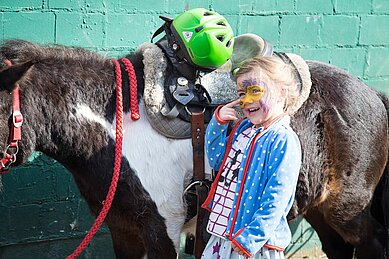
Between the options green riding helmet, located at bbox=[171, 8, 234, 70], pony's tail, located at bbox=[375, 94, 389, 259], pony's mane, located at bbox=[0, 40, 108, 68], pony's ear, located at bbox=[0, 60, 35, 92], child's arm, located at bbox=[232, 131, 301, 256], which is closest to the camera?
child's arm, located at bbox=[232, 131, 301, 256]

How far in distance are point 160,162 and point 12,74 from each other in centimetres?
81

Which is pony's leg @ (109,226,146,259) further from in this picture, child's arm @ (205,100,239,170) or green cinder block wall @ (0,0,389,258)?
green cinder block wall @ (0,0,389,258)

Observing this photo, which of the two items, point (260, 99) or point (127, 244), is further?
point (127, 244)

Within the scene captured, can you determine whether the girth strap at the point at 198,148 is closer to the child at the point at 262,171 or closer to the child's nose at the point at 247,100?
the child at the point at 262,171

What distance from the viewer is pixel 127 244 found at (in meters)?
3.43

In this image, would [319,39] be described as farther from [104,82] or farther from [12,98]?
[12,98]

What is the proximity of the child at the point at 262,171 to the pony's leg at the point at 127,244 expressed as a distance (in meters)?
0.65

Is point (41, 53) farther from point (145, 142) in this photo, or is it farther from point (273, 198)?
point (273, 198)

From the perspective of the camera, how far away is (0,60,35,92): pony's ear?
110 inches

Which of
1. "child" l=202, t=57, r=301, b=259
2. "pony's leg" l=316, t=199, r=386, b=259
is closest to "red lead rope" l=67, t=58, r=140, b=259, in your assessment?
"child" l=202, t=57, r=301, b=259

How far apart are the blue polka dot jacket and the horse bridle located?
957 millimetres

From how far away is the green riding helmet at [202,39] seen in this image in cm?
309

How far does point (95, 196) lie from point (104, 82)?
1.80ft

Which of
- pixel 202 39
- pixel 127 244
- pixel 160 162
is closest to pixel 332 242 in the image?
pixel 127 244
